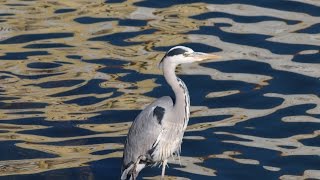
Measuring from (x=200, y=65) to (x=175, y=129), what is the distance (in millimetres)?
3968

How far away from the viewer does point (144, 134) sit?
37.9ft

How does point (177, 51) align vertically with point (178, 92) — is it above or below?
above

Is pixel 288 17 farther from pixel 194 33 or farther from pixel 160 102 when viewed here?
pixel 160 102

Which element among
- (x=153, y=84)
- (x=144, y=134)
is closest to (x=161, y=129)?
(x=144, y=134)

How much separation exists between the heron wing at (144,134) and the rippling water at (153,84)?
584 mm

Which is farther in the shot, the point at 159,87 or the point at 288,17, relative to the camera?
the point at 288,17

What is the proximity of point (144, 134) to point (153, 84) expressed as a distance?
3.27 meters

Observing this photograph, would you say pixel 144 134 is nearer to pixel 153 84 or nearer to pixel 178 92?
pixel 178 92

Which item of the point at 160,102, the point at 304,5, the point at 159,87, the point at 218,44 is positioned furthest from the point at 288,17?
the point at 160,102

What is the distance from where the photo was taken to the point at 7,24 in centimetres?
1719

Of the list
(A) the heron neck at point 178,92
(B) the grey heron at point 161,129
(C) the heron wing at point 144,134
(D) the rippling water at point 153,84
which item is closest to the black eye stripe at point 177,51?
(B) the grey heron at point 161,129

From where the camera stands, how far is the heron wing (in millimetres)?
11547

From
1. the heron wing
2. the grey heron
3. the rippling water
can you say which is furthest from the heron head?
the rippling water

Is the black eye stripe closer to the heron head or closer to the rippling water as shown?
the heron head
